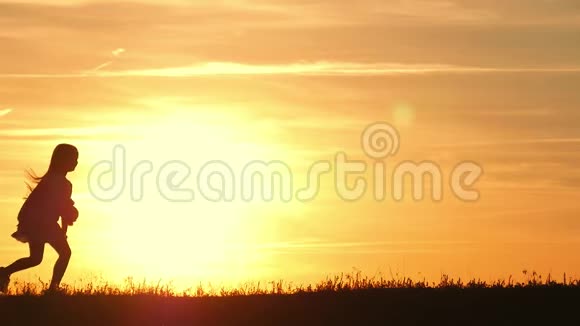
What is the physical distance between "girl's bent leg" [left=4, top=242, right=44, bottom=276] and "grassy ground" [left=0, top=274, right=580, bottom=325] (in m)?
0.34

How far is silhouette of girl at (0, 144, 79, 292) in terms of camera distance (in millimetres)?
18781

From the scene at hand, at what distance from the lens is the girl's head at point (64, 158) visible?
18.8 meters

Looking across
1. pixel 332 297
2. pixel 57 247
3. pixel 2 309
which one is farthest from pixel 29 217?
pixel 332 297

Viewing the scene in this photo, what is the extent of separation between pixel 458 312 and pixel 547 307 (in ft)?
5.11

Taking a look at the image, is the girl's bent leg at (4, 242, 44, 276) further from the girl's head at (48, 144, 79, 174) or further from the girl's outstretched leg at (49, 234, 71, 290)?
the girl's head at (48, 144, 79, 174)

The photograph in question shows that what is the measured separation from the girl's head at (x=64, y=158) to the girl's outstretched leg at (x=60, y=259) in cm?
116

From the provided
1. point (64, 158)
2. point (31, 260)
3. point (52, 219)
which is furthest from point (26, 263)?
point (64, 158)

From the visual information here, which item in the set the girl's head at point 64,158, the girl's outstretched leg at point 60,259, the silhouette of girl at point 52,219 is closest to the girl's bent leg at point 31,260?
the silhouette of girl at point 52,219

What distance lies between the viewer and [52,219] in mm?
18844

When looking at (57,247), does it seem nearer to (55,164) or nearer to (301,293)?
(55,164)

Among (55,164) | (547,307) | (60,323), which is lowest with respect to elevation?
(60,323)

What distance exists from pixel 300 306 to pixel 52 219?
15.2 feet

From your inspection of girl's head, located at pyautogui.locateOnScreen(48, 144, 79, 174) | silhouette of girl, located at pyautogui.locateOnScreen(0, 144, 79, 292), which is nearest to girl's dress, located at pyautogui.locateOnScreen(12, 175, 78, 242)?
silhouette of girl, located at pyautogui.locateOnScreen(0, 144, 79, 292)

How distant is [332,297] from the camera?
18094 millimetres
